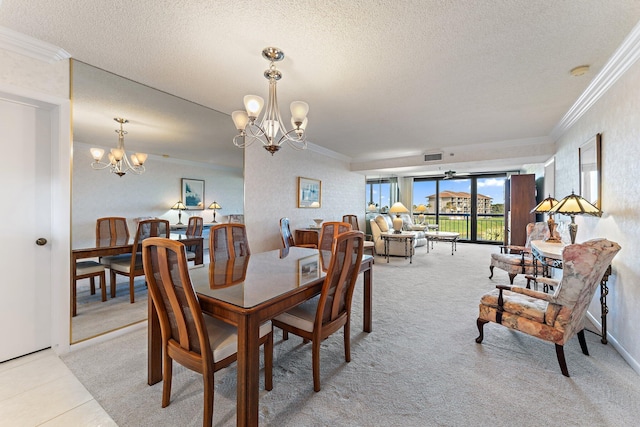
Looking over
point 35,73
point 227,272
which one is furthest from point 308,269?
point 35,73

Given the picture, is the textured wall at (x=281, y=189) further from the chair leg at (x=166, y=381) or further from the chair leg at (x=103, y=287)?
the chair leg at (x=166, y=381)

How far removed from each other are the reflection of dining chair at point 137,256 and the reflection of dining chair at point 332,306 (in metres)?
1.69

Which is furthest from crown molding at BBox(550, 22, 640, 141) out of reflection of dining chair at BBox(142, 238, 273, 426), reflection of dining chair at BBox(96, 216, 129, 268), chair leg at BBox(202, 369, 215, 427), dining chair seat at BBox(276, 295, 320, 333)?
reflection of dining chair at BBox(96, 216, 129, 268)

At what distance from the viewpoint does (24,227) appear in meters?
2.19

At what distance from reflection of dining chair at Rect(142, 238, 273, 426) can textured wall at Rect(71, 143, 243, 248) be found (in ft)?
4.77

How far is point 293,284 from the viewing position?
68.1 inches

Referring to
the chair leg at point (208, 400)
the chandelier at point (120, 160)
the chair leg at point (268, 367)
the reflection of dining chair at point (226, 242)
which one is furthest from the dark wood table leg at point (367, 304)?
the chandelier at point (120, 160)

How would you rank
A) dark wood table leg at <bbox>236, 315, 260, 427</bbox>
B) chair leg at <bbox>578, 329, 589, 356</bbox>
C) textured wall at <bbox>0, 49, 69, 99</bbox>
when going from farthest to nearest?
chair leg at <bbox>578, 329, 589, 356</bbox>
textured wall at <bbox>0, 49, 69, 99</bbox>
dark wood table leg at <bbox>236, 315, 260, 427</bbox>

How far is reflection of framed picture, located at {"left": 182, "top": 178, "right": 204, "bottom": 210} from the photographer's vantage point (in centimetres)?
333

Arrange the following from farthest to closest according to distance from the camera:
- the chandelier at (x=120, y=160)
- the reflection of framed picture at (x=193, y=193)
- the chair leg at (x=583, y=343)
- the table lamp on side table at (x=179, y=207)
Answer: the reflection of framed picture at (x=193, y=193)
the table lamp on side table at (x=179, y=207)
the chandelier at (x=120, y=160)
the chair leg at (x=583, y=343)

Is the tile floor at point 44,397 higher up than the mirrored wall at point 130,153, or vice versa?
the mirrored wall at point 130,153

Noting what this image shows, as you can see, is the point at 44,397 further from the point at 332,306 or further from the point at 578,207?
the point at 578,207

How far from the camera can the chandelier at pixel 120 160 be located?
98.8 inches

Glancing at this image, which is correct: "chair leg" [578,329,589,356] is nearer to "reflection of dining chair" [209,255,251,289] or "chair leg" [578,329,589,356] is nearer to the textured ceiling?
the textured ceiling
